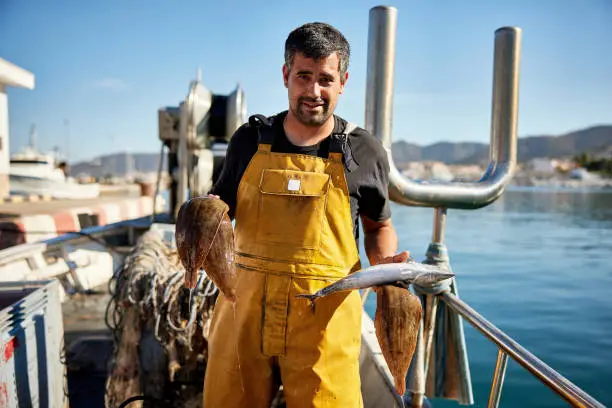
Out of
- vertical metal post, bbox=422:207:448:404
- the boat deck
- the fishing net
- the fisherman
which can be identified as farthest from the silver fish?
the boat deck

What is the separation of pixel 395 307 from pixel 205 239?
857 mm

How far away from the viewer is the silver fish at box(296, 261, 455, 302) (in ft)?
6.09

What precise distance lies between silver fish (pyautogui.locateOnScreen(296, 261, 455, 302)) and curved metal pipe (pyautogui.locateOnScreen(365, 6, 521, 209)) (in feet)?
4.39

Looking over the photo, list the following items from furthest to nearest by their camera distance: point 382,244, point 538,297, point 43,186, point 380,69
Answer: point 43,186 < point 538,297 < point 380,69 < point 382,244

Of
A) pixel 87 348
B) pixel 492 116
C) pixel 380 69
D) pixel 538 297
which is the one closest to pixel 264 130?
pixel 380 69

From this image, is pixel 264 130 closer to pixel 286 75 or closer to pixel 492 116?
pixel 286 75

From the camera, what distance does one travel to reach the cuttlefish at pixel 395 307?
186cm

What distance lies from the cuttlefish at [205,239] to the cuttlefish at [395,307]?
473mm

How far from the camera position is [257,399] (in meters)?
2.16

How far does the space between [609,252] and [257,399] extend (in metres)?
26.1

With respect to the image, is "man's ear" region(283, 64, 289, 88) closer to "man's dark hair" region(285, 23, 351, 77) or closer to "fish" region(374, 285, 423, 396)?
"man's dark hair" region(285, 23, 351, 77)

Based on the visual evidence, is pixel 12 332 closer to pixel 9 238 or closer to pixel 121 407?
pixel 121 407

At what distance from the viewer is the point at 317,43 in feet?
6.72

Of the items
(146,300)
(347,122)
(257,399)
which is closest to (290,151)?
(347,122)
